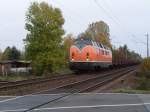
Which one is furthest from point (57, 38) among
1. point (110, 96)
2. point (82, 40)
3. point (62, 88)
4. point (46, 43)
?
point (110, 96)

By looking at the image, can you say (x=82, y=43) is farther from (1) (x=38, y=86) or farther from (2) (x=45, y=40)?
(2) (x=45, y=40)

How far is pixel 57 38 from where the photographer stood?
6975 centimetres

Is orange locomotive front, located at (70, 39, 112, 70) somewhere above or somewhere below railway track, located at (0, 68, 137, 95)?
above

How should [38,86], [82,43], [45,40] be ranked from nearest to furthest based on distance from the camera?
1. [38,86]
2. [82,43]
3. [45,40]

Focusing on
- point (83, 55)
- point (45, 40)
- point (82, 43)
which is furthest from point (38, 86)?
point (45, 40)

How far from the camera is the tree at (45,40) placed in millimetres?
68312

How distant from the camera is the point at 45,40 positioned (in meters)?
68.8

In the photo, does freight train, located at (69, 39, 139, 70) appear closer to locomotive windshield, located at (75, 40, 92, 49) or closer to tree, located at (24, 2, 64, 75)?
locomotive windshield, located at (75, 40, 92, 49)

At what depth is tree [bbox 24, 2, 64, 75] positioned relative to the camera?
2689 inches

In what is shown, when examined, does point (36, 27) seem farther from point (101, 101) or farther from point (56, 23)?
point (101, 101)

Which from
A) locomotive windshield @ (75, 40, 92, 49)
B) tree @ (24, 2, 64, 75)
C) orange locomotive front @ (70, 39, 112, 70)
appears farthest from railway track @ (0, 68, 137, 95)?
tree @ (24, 2, 64, 75)

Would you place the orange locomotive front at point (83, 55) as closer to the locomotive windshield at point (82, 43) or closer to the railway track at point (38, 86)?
the locomotive windshield at point (82, 43)

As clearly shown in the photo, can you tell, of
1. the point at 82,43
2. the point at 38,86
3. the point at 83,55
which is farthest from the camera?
A: the point at 82,43

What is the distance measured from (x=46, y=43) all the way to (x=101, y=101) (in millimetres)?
52090
